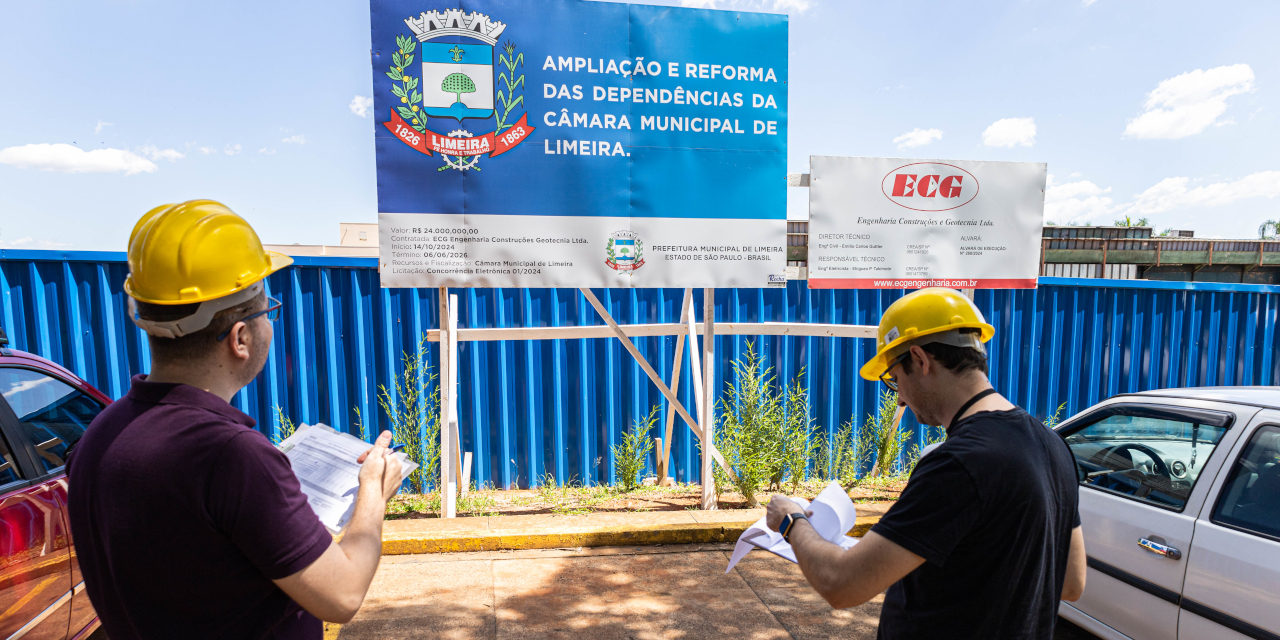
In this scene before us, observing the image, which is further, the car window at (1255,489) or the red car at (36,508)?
the car window at (1255,489)

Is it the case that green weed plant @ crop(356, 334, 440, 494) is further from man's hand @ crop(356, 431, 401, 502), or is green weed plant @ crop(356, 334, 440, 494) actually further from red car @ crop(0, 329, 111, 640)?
man's hand @ crop(356, 431, 401, 502)

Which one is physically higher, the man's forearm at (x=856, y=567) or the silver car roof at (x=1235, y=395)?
the silver car roof at (x=1235, y=395)

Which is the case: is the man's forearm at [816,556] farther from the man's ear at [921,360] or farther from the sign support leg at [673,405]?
the sign support leg at [673,405]

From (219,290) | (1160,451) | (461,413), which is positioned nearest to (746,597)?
(1160,451)

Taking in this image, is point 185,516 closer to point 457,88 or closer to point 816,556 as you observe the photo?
point 816,556

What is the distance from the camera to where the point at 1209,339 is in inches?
289

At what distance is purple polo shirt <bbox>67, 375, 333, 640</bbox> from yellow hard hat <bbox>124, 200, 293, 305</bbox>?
196 mm

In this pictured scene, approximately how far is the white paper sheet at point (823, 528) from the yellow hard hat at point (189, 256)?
1443mm

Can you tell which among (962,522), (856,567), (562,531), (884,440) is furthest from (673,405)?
(962,522)

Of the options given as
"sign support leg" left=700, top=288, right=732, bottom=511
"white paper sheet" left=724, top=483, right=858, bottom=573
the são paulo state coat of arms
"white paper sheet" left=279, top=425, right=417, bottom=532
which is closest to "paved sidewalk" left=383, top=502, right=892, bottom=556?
"sign support leg" left=700, top=288, right=732, bottom=511

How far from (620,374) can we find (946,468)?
4843 millimetres

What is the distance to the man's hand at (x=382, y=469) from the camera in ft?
5.13

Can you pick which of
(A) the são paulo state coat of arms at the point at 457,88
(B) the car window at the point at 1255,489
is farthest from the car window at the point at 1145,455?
(A) the são paulo state coat of arms at the point at 457,88

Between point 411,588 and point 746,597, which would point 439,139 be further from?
point 746,597
